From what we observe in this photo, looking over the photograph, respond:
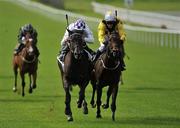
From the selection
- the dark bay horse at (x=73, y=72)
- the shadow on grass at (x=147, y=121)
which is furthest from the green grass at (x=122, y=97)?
the dark bay horse at (x=73, y=72)

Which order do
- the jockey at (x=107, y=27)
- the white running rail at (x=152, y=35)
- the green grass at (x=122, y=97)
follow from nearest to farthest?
the green grass at (x=122, y=97) → the jockey at (x=107, y=27) → the white running rail at (x=152, y=35)

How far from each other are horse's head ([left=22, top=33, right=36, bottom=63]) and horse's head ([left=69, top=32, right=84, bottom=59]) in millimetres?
6212

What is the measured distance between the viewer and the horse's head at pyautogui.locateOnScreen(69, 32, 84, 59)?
55.8 feet

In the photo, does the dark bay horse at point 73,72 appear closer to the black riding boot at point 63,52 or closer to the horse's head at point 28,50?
the black riding boot at point 63,52

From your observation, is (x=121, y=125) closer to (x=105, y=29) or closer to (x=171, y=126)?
(x=171, y=126)

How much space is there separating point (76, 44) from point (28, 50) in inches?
260

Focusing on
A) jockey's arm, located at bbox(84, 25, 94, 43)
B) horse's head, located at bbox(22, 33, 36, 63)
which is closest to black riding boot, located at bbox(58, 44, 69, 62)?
jockey's arm, located at bbox(84, 25, 94, 43)

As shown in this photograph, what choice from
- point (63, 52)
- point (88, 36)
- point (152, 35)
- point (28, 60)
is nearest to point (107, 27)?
point (88, 36)

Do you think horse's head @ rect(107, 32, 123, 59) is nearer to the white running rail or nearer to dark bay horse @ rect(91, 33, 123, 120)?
dark bay horse @ rect(91, 33, 123, 120)

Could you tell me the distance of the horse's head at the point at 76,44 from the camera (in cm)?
1700

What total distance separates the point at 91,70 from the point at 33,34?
579 cm

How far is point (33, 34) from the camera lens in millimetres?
23875

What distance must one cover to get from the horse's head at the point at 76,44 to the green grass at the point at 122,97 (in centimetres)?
134

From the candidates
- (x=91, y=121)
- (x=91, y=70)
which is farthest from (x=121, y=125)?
(x=91, y=70)
